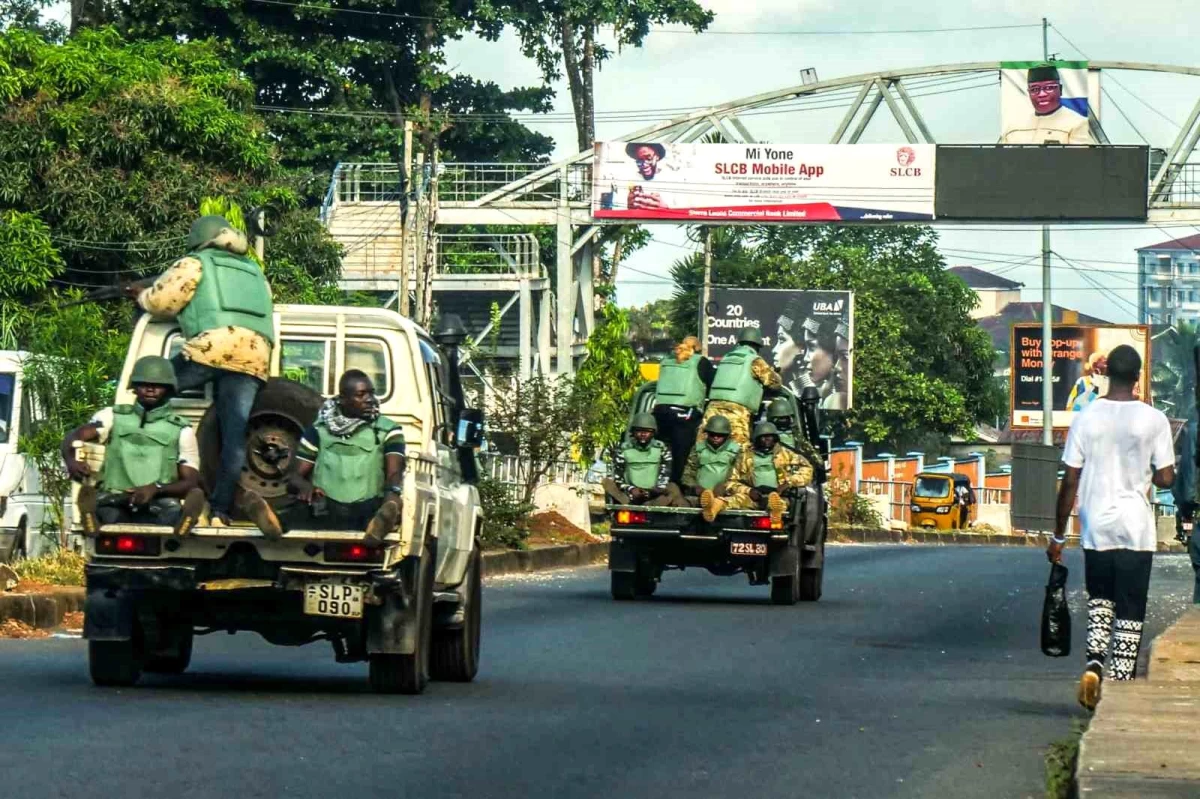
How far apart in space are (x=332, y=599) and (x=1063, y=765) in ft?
11.5

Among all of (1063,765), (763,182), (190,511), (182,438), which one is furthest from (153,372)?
(763,182)

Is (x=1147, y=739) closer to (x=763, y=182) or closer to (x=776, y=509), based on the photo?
(x=776, y=509)

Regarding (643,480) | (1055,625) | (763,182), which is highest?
(763,182)

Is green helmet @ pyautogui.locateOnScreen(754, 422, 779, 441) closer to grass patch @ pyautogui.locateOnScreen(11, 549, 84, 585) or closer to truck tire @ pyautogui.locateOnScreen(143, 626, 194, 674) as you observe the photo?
grass patch @ pyautogui.locateOnScreen(11, 549, 84, 585)

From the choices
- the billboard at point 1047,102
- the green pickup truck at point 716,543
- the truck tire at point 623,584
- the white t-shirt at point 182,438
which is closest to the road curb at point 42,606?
the white t-shirt at point 182,438

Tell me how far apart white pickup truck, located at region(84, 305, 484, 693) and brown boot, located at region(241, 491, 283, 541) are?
79mm

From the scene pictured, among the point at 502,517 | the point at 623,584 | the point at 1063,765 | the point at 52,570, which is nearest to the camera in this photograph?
the point at 1063,765

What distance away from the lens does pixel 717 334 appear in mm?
62875

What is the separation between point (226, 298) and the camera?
11008mm

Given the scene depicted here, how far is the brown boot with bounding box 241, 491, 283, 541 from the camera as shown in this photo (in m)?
10.4

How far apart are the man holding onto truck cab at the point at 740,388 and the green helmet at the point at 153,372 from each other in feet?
33.3

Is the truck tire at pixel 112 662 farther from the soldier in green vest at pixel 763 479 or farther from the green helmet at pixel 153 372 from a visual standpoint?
the soldier in green vest at pixel 763 479

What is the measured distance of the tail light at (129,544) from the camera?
1055 cm

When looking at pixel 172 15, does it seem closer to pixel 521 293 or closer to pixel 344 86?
pixel 344 86
